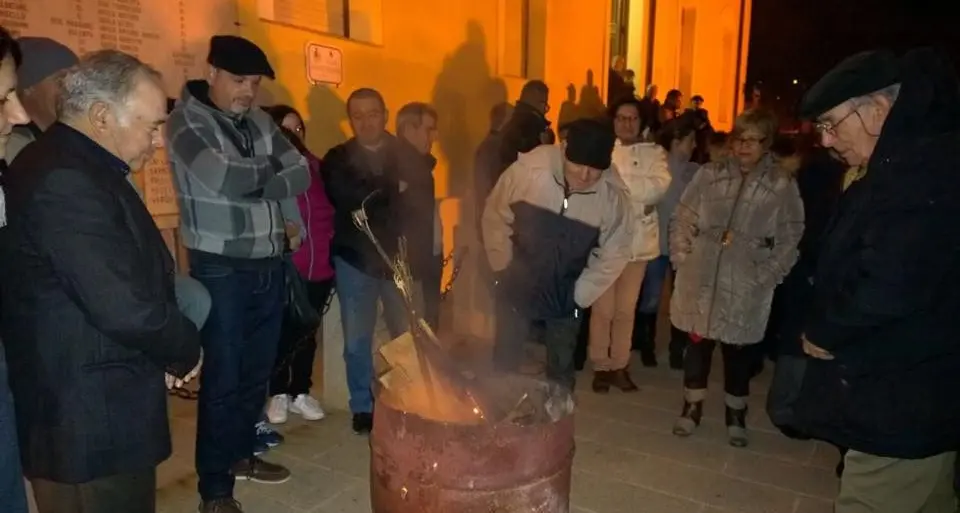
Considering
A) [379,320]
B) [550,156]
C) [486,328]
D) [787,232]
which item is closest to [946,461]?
[787,232]

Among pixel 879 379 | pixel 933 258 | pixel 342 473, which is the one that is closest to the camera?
pixel 933 258

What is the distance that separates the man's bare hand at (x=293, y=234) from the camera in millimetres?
3394

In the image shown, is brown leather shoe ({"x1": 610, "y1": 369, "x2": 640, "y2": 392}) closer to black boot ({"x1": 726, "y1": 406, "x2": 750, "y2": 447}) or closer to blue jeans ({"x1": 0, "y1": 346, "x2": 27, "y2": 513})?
black boot ({"x1": 726, "y1": 406, "x2": 750, "y2": 447})

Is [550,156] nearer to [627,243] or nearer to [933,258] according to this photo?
[627,243]

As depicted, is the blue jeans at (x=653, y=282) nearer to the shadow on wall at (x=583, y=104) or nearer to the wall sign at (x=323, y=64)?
the wall sign at (x=323, y=64)

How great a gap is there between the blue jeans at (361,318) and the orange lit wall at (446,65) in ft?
5.54

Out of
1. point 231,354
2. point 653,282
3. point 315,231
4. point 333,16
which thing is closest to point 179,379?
point 231,354

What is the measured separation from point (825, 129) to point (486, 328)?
152 inches

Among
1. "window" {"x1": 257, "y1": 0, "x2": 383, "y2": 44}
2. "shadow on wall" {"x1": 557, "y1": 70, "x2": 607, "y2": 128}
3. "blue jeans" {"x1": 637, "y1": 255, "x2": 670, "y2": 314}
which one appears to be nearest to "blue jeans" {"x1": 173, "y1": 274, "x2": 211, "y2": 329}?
"window" {"x1": 257, "y1": 0, "x2": 383, "y2": 44}

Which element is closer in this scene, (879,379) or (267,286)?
(879,379)

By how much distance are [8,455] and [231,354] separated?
1.28 m

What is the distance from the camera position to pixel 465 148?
781 centimetres

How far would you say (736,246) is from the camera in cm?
405

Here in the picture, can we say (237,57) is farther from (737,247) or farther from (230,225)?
(737,247)
